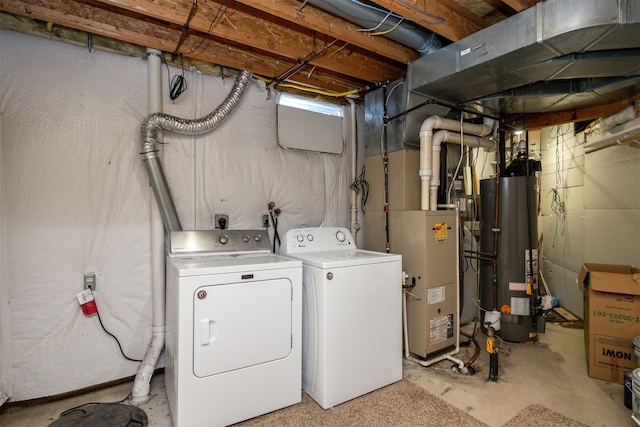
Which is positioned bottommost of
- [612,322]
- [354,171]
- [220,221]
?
[612,322]

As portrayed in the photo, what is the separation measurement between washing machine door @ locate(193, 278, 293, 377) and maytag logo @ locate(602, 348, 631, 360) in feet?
7.72

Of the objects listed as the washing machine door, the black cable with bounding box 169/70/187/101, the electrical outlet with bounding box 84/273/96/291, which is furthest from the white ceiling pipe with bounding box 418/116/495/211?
the electrical outlet with bounding box 84/273/96/291

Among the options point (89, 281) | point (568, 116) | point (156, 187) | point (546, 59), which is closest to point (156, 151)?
point (156, 187)

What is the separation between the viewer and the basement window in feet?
9.86

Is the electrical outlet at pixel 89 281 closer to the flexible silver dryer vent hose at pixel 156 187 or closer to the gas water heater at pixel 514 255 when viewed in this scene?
the flexible silver dryer vent hose at pixel 156 187

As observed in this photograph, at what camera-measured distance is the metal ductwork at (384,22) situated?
197 centimetres

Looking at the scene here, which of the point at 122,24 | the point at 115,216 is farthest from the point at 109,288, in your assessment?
the point at 122,24

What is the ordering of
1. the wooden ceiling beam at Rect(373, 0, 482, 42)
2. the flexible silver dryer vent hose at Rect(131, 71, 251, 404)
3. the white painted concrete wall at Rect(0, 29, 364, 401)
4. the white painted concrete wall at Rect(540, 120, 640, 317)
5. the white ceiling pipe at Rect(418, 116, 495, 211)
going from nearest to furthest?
1. the wooden ceiling beam at Rect(373, 0, 482, 42)
2. the white painted concrete wall at Rect(0, 29, 364, 401)
3. the flexible silver dryer vent hose at Rect(131, 71, 251, 404)
4. the white ceiling pipe at Rect(418, 116, 495, 211)
5. the white painted concrete wall at Rect(540, 120, 640, 317)

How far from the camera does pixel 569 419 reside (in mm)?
1932

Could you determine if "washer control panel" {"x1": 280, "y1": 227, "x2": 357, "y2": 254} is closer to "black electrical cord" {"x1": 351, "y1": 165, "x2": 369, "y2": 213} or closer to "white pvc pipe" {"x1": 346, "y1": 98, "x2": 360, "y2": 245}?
"white pvc pipe" {"x1": 346, "y1": 98, "x2": 360, "y2": 245}

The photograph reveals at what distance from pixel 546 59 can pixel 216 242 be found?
8.48 feet

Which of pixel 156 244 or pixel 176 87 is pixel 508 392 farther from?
pixel 176 87

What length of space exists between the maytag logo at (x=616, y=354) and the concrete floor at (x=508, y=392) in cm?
20

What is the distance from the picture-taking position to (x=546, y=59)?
2.09 metres
